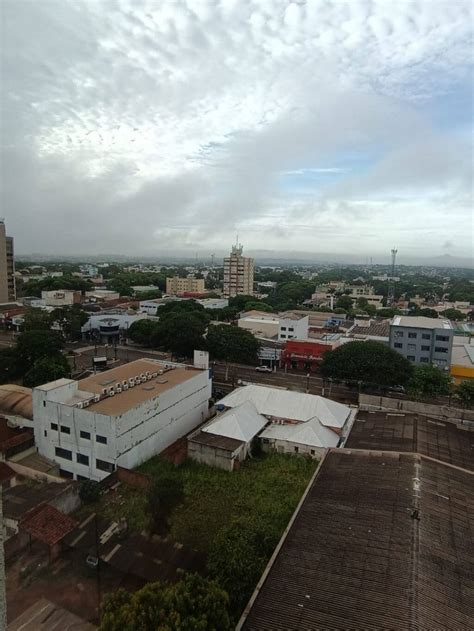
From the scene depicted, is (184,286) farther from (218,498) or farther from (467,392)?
(218,498)

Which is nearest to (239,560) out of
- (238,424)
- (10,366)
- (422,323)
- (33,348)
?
(238,424)

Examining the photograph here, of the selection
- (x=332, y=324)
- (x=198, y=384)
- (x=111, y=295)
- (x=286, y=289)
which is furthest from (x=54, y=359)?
(x=286, y=289)

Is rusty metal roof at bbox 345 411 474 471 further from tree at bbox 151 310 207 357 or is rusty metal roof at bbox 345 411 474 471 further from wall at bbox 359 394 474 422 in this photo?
tree at bbox 151 310 207 357

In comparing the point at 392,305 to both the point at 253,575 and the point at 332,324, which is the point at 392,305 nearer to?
the point at 332,324

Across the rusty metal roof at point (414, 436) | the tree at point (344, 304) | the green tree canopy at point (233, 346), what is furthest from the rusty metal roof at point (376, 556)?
the tree at point (344, 304)

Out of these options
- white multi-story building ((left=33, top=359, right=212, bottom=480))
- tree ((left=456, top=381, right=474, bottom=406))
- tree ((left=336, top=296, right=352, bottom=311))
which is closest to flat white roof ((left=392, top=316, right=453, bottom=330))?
tree ((left=456, top=381, right=474, bottom=406))

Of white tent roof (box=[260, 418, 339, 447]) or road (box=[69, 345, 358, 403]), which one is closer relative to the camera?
white tent roof (box=[260, 418, 339, 447])

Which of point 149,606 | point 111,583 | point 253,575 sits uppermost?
point 149,606
